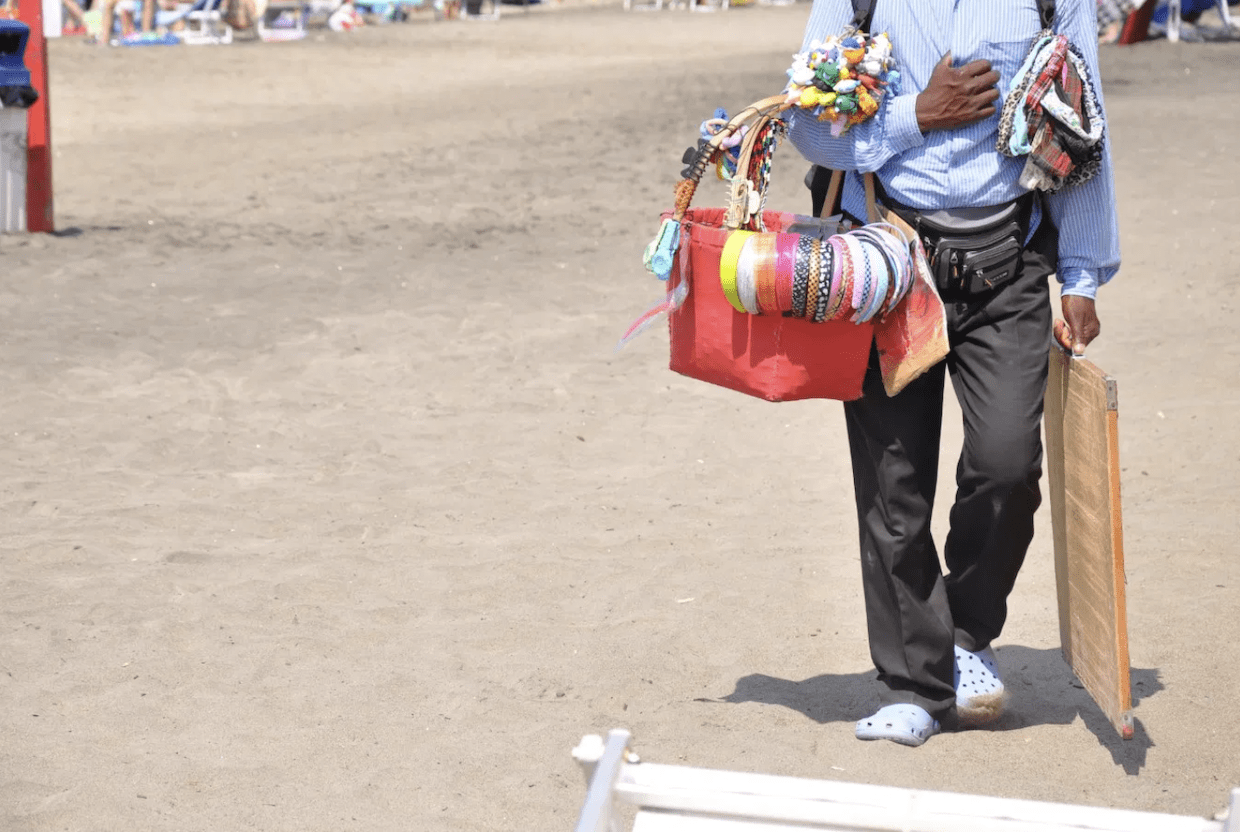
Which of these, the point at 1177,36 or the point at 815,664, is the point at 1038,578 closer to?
Answer: the point at 815,664

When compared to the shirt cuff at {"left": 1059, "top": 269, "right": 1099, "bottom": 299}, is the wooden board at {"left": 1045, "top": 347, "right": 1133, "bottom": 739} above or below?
below

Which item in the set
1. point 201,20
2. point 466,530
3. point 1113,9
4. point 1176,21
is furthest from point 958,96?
point 201,20

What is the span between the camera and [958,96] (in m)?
3.13

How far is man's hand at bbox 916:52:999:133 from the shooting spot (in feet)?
10.3

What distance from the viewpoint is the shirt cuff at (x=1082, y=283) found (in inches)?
131

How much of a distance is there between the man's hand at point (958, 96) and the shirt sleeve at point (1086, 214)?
0.72ft

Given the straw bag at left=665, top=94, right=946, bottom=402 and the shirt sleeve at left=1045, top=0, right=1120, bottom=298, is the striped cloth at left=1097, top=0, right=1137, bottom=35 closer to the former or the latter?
Answer: the shirt sleeve at left=1045, top=0, right=1120, bottom=298

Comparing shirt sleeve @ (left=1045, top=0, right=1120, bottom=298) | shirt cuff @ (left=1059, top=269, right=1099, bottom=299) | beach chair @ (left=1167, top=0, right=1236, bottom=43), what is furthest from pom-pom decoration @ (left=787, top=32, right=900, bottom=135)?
beach chair @ (left=1167, top=0, right=1236, bottom=43)

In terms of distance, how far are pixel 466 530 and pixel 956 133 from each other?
2.49m

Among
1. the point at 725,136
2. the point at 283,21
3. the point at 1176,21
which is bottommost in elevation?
the point at 283,21

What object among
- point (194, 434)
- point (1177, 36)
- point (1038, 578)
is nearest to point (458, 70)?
point (1177, 36)

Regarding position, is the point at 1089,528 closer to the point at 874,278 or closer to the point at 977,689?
the point at 977,689

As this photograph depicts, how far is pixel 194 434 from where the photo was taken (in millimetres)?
6273

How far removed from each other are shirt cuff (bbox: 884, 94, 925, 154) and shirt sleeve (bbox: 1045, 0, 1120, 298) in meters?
0.33
